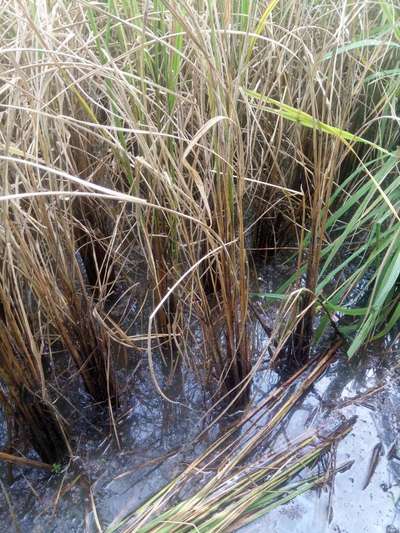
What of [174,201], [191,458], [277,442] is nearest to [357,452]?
[277,442]

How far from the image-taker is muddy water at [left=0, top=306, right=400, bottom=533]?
3.09 feet

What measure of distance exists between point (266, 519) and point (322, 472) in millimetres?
139

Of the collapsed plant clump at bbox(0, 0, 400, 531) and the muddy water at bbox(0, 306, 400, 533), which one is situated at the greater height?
the collapsed plant clump at bbox(0, 0, 400, 531)

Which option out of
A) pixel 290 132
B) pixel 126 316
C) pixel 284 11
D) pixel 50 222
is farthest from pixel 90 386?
pixel 284 11

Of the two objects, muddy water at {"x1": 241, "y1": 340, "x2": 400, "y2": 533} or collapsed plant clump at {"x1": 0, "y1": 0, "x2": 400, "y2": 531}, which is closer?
collapsed plant clump at {"x1": 0, "y1": 0, "x2": 400, "y2": 531}

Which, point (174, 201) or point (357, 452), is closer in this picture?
point (174, 201)

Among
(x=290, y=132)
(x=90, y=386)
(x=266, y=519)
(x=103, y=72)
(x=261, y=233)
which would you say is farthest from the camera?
(x=261, y=233)

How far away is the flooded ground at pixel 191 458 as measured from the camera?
941 mm

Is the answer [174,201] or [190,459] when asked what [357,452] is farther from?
[174,201]

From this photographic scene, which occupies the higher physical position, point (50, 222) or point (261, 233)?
point (50, 222)

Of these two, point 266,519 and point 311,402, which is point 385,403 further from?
point 266,519

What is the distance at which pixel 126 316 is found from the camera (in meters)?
1.26

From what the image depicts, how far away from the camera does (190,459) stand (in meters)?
1.03

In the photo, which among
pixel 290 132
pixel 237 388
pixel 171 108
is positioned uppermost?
pixel 171 108
